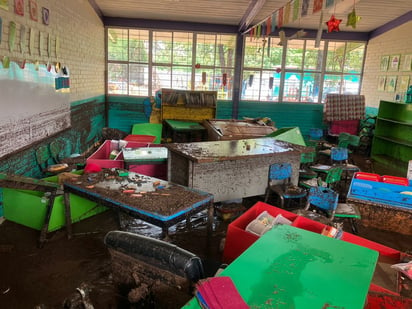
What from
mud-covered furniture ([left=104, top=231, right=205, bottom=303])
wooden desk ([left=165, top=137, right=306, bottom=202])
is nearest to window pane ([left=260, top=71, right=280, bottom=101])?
wooden desk ([left=165, top=137, right=306, bottom=202])

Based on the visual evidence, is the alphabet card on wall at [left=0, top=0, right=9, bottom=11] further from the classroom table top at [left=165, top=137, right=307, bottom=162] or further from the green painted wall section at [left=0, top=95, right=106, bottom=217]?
the classroom table top at [left=165, top=137, right=307, bottom=162]

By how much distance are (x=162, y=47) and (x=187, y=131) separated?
340 cm

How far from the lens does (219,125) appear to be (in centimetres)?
702

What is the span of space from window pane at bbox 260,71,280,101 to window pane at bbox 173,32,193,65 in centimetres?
229

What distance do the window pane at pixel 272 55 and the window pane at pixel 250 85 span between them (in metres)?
0.41

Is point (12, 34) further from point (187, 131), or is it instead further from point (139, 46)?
point (139, 46)

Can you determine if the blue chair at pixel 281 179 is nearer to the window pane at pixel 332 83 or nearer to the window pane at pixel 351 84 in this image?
the window pane at pixel 332 83

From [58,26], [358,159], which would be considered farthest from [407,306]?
[358,159]

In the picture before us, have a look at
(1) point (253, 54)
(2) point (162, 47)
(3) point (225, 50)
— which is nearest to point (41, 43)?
(2) point (162, 47)

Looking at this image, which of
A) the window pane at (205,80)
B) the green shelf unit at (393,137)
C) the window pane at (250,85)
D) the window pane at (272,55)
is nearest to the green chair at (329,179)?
the green shelf unit at (393,137)

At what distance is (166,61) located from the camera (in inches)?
379

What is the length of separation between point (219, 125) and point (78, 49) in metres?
3.24

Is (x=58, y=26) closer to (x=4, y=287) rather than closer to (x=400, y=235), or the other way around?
(x=4, y=287)

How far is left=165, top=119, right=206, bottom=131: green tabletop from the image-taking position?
24.1 feet
